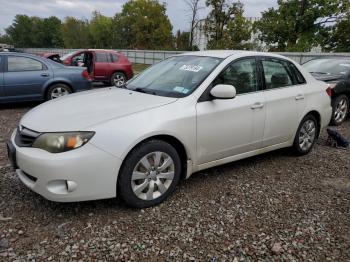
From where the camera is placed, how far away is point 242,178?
4.13m

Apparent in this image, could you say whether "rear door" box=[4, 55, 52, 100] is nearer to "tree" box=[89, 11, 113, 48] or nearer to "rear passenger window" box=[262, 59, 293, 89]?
"rear passenger window" box=[262, 59, 293, 89]

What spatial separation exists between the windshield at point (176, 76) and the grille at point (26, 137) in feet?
4.42

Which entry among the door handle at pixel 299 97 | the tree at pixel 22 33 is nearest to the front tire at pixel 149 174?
the door handle at pixel 299 97

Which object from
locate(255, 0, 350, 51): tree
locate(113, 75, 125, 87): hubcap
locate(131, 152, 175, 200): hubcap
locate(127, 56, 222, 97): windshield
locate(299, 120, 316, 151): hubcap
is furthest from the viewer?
locate(255, 0, 350, 51): tree

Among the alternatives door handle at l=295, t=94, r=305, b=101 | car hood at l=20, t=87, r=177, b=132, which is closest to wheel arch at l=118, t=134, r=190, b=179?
car hood at l=20, t=87, r=177, b=132

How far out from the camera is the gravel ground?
268 centimetres

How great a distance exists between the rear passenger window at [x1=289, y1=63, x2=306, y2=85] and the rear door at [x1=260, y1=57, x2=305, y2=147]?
42mm

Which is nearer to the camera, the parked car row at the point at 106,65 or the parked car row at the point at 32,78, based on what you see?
the parked car row at the point at 32,78

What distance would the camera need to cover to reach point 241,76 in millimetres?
4012

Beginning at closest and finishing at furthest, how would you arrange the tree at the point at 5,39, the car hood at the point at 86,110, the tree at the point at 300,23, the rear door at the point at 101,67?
1. the car hood at the point at 86,110
2. the rear door at the point at 101,67
3. the tree at the point at 300,23
4. the tree at the point at 5,39

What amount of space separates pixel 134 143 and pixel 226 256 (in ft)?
4.05

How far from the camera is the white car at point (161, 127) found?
9.44 feet

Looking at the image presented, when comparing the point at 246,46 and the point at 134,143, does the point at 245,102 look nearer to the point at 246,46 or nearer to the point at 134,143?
the point at 134,143

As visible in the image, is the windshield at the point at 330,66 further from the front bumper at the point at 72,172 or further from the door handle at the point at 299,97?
the front bumper at the point at 72,172
